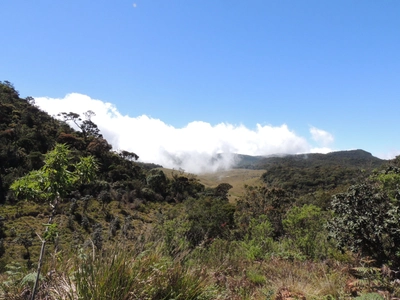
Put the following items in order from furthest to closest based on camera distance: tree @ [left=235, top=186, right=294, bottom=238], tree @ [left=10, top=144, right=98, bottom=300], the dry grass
Result: 1. the dry grass
2. tree @ [left=235, top=186, right=294, bottom=238]
3. tree @ [left=10, top=144, right=98, bottom=300]

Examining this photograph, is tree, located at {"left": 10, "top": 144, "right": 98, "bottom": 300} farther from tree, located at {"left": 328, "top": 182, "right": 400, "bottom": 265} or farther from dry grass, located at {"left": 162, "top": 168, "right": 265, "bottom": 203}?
dry grass, located at {"left": 162, "top": 168, "right": 265, "bottom": 203}

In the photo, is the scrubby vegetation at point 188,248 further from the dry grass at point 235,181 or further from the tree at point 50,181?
the dry grass at point 235,181

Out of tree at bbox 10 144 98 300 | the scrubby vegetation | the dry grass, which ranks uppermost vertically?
tree at bbox 10 144 98 300

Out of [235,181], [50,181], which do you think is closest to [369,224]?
[50,181]

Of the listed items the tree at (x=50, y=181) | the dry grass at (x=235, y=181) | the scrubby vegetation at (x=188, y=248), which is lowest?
the dry grass at (x=235, y=181)

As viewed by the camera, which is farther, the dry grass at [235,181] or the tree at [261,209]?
the dry grass at [235,181]

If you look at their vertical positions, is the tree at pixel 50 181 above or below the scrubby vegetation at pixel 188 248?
above

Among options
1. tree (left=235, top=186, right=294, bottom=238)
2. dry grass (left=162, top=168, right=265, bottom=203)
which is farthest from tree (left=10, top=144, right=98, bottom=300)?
dry grass (left=162, top=168, right=265, bottom=203)

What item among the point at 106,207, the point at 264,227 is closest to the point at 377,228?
the point at 264,227

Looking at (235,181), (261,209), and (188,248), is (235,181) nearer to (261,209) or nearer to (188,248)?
(261,209)

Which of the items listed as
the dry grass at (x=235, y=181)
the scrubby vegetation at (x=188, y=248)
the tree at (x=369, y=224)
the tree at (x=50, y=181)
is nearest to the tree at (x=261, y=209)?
the scrubby vegetation at (x=188, y=248)

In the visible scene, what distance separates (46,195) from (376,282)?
527 cm

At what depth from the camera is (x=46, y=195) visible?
10.00 feet

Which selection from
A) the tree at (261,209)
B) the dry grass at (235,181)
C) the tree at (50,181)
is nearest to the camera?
the tree at (50,181)
